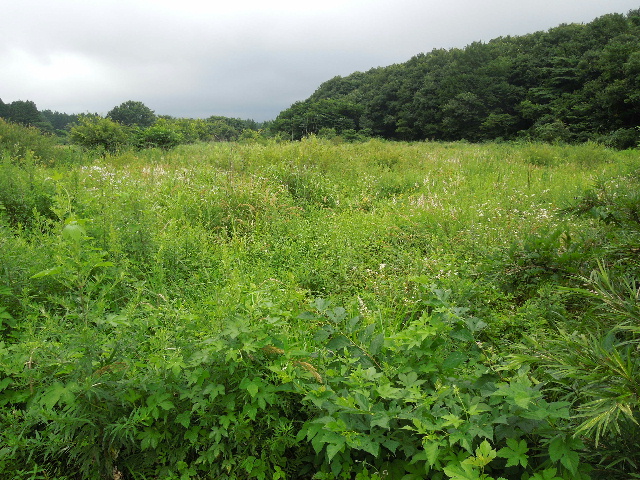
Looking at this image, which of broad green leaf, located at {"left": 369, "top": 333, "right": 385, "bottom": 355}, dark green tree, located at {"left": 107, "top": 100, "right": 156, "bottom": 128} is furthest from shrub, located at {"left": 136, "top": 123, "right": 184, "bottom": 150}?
dark green tree, located at {"left": 107, "top": 100, "right": 156, "bottom": 128}

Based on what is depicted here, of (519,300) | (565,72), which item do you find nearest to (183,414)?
(519,300)

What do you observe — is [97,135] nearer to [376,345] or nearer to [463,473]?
[376,345]

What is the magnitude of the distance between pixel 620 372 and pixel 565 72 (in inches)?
1777

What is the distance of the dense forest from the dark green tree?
→ 2957 cm

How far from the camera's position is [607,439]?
1342mm

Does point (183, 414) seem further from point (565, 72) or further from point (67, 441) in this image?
point (565, 72)

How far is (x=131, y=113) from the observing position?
65.4 m

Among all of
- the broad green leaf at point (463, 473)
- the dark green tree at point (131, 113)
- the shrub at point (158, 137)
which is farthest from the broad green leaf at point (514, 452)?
the dark green tree at point (131, 113)

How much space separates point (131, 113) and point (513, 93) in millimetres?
61422

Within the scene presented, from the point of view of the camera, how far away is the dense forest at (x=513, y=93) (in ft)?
93.7

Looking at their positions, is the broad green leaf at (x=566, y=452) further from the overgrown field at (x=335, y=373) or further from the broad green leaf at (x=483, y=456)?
the broad green leaf at (x=483, y=456)

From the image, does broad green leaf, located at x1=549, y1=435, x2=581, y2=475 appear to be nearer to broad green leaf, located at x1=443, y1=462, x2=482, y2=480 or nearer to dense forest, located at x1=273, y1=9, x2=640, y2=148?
broad green leaf, located at x1=443, y1=462, x2=482, y2=480

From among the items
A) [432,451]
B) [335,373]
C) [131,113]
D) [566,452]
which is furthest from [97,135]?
[131,113]

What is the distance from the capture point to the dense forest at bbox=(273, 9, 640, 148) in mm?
28562
